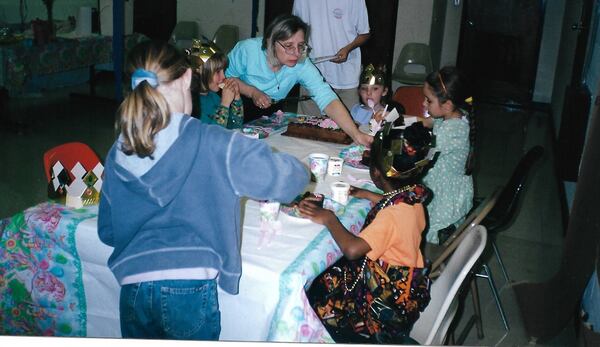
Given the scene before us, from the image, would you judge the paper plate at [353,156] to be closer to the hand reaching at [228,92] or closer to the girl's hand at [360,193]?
the girl's hand at [360,193]

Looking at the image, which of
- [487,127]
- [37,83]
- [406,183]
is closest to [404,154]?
[406,183]

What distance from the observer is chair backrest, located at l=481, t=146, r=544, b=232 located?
2.52 metres

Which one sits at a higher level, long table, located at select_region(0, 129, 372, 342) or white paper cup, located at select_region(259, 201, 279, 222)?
white paper cup, located at select_region(259, 201, 279, 222)

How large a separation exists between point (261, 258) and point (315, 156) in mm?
706

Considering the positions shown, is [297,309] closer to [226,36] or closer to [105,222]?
[105,222]

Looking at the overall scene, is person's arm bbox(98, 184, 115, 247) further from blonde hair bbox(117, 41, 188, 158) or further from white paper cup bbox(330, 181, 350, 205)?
white paper cup bbox(330, 181, 350, 205)

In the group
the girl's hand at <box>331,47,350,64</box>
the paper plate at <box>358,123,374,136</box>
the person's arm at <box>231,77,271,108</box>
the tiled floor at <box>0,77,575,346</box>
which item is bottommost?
the tiled floor at <box>0,77,575,346</box>

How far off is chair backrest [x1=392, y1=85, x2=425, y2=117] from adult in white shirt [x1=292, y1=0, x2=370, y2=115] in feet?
1.37

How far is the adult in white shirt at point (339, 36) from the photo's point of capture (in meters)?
3.94

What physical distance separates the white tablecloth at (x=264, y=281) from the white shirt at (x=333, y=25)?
2113mm

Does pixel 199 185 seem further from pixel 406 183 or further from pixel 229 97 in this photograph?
pixel 229 97

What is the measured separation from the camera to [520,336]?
8.39 ft

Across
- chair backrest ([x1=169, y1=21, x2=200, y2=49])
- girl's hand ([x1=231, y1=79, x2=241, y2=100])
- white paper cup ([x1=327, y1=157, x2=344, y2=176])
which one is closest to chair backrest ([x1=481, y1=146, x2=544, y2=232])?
white paper cup ([x1=327, y1=157, x2=344, y2=176])

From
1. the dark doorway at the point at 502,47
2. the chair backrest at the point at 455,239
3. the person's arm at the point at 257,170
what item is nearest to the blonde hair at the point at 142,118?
the person's arm at the point at 257,170
